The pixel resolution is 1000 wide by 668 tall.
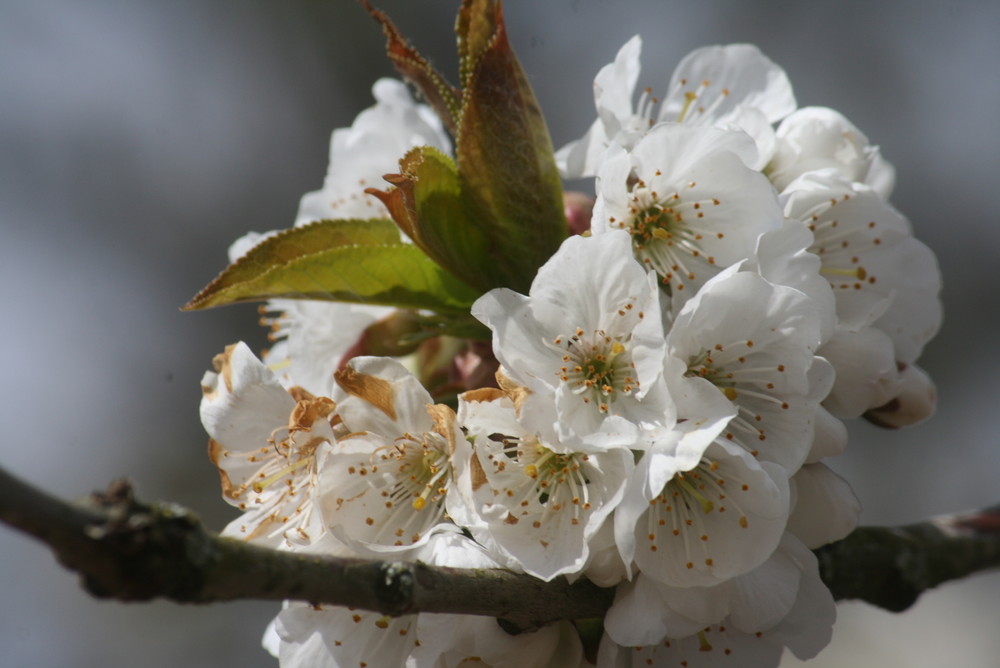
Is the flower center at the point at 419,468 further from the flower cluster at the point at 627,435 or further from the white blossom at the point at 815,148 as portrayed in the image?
the white blossom at the point at 815,148

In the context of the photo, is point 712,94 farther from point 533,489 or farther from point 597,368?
point 533,489

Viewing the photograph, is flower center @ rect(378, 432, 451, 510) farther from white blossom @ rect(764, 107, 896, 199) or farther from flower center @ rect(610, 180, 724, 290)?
white blossom @ rect(764, 107, 896, 199)

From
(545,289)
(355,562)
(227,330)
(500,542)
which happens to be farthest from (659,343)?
(227,330)

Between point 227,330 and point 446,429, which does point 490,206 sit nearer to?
point 446,429

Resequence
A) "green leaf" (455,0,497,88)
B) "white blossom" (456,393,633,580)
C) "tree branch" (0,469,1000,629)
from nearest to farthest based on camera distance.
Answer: "tree branch" (0,469,1000,629) < "white blossom" (456,393,633,580) < "green leaf" (455,0,497,88)

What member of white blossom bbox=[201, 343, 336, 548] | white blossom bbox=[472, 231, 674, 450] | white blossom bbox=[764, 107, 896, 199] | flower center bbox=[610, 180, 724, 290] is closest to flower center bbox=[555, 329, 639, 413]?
white blossom bbox=[472, 231, 674, 450]

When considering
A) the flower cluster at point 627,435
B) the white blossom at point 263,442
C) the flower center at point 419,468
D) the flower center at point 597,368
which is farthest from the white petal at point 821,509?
the white blossom at point 263,442
